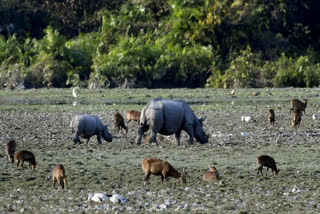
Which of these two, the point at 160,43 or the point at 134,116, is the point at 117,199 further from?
the point at 160,43

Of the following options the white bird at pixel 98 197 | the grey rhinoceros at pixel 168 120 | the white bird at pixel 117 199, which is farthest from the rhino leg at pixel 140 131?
the white bird at pixel 117 199

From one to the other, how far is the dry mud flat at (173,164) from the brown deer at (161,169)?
163 millimetres

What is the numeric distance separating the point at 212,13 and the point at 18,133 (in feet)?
72.6

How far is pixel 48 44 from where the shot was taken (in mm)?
36344

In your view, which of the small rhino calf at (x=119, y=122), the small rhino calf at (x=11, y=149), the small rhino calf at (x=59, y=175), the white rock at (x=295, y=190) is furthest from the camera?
the small rhino calf at (x=119, y=122)

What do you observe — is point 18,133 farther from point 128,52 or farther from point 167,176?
point 128,52

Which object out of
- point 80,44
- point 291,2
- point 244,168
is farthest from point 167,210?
point 291,2

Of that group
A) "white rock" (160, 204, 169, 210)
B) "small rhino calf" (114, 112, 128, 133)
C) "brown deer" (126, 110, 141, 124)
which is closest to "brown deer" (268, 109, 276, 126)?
"brown deer" (126, 110, 141, 124)

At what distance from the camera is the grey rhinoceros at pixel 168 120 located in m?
16.4

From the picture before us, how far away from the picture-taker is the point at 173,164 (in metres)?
13.6

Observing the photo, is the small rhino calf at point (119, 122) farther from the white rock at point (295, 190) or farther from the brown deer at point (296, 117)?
the white rock at point (295, 190)

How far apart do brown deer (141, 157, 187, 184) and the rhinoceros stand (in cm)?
488

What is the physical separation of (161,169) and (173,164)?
205 centimetres

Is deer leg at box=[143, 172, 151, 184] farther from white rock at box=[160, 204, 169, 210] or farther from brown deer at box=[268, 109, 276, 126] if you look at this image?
brown deer at box=[268, 109, 276, 126]
